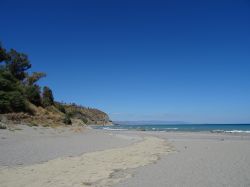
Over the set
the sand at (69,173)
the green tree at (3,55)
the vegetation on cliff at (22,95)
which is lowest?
the sand at (69,173)

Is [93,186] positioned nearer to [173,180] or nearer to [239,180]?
[173,180]

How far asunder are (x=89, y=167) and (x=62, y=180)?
7.58 ft

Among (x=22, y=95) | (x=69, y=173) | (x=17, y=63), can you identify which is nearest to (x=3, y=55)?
(x=17, y=63)

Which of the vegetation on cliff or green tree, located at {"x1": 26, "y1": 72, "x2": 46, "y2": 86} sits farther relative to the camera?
green tree, located at {"x1": 26, "y1": 72, "x2": 46, "y2": 86}

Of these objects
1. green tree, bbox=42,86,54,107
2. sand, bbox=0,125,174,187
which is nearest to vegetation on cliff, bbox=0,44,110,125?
green tree, bbox=42,86,54,107

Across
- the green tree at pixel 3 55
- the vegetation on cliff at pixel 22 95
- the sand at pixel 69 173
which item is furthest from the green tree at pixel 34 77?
the sand at pixel 69 173

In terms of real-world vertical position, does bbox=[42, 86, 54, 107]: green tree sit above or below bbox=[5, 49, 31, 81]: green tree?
below

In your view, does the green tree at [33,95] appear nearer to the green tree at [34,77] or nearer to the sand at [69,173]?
the green tree at [34,77]

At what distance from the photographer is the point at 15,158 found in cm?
1163

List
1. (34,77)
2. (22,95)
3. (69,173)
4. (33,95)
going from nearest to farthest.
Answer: (69,173), (22,95), (33,95), (34,77)

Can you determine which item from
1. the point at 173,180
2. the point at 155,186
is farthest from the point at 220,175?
the point at 155,186

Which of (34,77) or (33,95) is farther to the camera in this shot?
(34,77)

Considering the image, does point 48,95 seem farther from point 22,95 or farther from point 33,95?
point 22,95

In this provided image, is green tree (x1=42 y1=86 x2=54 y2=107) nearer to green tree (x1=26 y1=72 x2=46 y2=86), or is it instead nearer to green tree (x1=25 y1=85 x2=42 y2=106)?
green tree (x1=26 y1=72 x2=46 y2=86)
